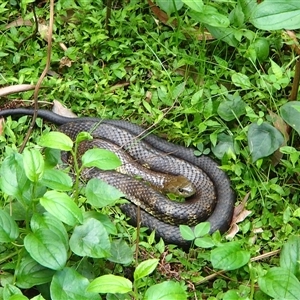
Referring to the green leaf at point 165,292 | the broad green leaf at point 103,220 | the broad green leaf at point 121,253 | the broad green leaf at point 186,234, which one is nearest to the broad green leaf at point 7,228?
the broad green leaf at point 103,220

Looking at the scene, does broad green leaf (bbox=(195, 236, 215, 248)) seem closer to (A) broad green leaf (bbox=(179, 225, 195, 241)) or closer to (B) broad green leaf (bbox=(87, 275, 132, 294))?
(A) broad green leaf (bbox=(179, 225, 195, 241))

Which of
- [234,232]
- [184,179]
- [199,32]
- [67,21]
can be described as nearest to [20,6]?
[67,21]

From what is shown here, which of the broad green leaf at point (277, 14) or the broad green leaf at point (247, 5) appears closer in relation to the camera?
the broad green leaf at point (277, 14)

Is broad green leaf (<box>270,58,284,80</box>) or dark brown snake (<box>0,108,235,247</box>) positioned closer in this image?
dark brown snake (<box>0,108,235,247</box>)

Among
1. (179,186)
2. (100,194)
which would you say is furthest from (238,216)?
(100,194)

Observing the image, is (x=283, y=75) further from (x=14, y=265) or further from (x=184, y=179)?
(x=14, y=265)

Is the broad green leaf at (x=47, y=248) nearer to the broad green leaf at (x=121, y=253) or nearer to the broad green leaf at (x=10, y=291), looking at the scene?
the broad green leaf at (x=10, y=291)

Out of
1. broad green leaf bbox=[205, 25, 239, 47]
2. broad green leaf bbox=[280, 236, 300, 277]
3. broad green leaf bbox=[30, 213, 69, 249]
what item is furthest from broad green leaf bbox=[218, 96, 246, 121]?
broad green leaf bbox=[30, 213, 69, 249]
